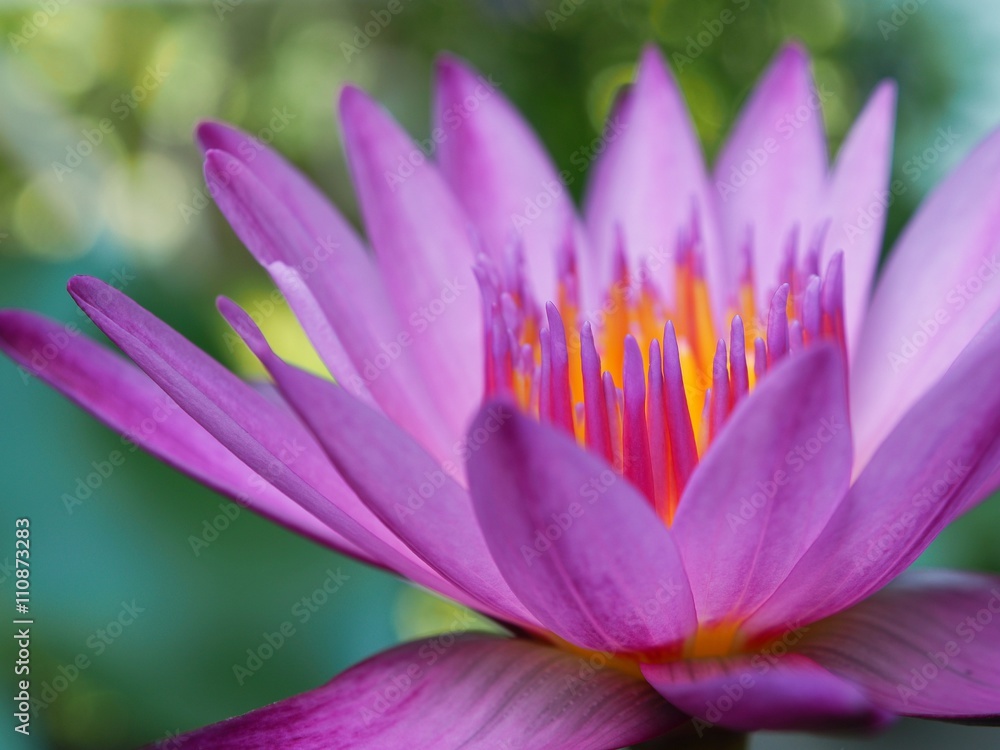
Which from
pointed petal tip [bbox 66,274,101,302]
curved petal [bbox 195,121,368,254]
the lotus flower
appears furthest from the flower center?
pointed petal tip [bbox 66,274,101,302]

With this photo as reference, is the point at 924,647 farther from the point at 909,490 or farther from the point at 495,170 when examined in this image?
the point at 495,170

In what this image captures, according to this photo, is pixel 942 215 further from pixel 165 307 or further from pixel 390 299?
pixel 165 307

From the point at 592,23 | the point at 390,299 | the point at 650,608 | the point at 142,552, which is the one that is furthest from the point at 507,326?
the point at 592,23

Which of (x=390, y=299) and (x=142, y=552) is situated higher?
(x=390, y=299)

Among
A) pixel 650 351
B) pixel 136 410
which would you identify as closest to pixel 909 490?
pixel 650 351

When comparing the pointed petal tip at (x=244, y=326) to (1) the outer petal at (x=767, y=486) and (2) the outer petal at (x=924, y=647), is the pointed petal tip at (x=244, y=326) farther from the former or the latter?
(2) the outer petal at (x=924, y=647)

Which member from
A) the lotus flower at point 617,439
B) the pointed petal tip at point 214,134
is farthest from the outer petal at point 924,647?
the pointed petal tip at point 214,134
